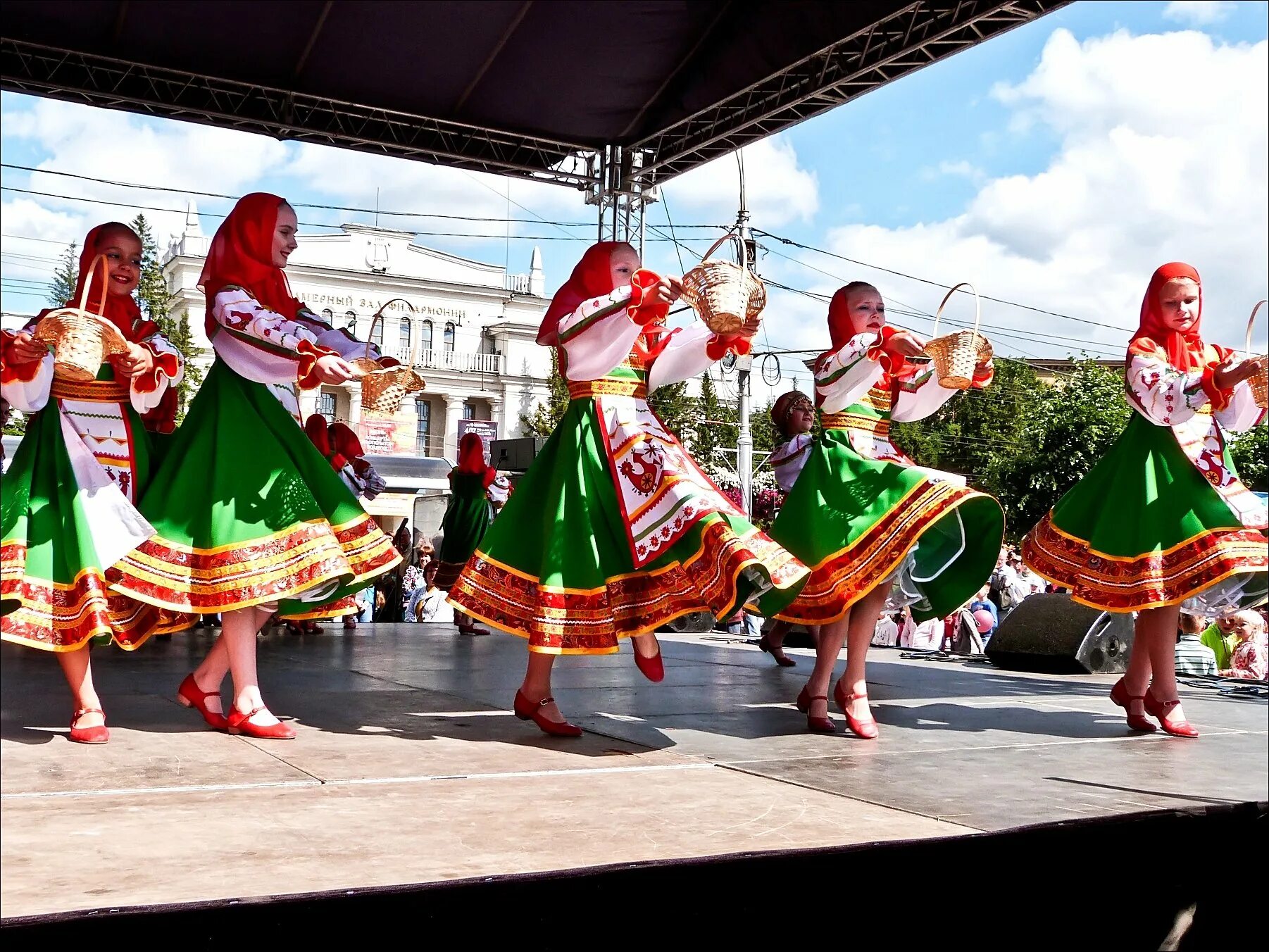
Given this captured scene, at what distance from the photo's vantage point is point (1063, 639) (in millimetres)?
6336

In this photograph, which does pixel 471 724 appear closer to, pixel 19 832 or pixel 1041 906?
pixel 19 832

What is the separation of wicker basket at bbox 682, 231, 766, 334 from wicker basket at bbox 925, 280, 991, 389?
2.29ft

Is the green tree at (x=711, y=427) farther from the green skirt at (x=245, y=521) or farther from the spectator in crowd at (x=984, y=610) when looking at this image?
the green skirt at (x=245, y=521)

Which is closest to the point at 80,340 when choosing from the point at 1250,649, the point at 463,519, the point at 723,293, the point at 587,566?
the point at 587,566

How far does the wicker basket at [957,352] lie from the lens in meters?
3.68

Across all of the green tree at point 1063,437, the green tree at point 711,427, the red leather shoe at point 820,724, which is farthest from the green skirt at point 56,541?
the green tree at point 1063,437

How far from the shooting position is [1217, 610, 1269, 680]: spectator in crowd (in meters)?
6.10

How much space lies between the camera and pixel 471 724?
3893 mm

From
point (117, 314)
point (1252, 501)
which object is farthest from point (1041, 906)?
point (117, 314)

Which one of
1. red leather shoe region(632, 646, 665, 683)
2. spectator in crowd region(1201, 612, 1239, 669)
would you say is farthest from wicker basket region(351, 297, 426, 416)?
spectator in crowd region(1201, 612, 1239, 669)

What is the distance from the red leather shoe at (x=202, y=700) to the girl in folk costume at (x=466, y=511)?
428cm

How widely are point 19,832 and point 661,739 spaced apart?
1.87 metres

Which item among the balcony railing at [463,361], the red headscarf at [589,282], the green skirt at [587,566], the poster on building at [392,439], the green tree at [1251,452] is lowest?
the green skirt at [587,566]

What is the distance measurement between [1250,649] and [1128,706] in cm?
231
